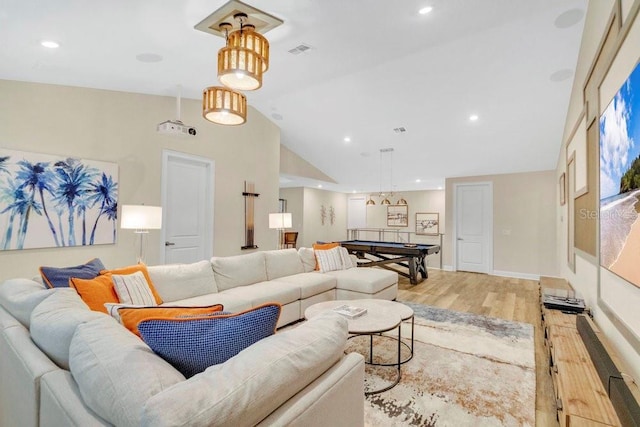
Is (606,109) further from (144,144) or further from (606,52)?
(144,144)

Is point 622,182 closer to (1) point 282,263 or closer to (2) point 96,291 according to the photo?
(2) point 96,291

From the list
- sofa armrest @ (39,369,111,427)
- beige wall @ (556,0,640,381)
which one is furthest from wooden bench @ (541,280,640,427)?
sofa armrest @ (39,369,111,427)

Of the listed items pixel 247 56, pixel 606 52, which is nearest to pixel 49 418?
pixel 247 56

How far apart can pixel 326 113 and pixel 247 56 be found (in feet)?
11.6

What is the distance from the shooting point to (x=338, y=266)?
480 centimetres

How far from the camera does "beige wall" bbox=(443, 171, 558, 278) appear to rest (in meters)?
6.64

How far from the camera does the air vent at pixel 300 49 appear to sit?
10.8 ft

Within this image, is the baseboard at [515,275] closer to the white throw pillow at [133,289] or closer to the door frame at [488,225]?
the door frame at [488,225]

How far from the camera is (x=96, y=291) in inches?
89.6

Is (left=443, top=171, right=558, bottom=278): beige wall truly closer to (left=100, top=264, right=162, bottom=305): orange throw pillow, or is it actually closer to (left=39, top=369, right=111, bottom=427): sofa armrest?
(left=100, top=264, right=162, bottom=305): orange throw pillow

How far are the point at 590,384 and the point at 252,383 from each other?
1666 millimetres

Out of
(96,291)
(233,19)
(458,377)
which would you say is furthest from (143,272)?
(458,377)

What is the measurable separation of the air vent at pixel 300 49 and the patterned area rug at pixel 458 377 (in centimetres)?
311

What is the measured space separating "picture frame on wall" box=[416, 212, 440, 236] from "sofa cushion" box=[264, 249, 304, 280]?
22.4 feet
